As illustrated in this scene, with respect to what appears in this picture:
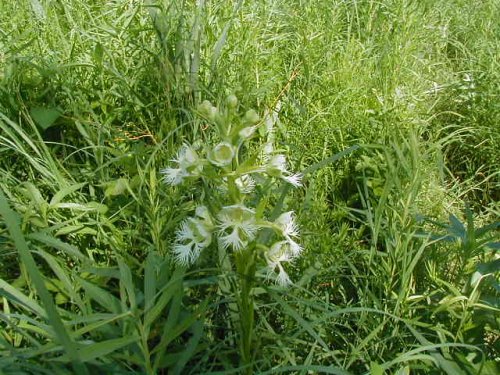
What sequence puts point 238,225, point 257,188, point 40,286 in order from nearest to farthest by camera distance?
point 40,286 → point 238,225 → point 257,188

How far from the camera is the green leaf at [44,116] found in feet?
7.54

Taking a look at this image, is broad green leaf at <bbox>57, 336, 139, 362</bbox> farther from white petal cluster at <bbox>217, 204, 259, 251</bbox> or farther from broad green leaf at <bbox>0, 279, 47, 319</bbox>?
white petal cluster at <bbox>217, 204, 259, 251</bbox>

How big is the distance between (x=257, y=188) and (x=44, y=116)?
920 millimetres

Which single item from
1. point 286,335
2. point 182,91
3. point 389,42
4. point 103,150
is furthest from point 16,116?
point 389,42

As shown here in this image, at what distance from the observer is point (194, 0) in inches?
116

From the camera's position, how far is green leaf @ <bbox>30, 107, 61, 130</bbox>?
90.4 inches

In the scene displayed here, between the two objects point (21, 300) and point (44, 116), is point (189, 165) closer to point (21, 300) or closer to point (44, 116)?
point (21, 300)

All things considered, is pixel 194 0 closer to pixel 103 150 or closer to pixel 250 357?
pixel 103 150

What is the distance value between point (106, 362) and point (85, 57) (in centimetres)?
156

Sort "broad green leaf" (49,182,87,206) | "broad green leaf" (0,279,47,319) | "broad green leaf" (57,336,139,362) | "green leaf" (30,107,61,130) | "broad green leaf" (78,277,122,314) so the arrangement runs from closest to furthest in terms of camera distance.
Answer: "broad green leaf" (57,336,139,362), "broad green leaf" (0,279,47,319), "broad green leaf" (78,277,122,314), "broad green leaf" (49,182,87,206), "green leaf" (30,107,61,130)

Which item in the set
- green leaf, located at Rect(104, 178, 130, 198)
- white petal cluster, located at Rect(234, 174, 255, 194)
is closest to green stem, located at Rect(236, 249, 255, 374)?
white petal cluster, located at Rect(234, 174, 255, 194)

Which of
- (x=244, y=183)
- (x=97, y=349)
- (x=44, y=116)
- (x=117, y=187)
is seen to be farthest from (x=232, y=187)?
(x=44, y=116)

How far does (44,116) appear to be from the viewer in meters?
2.32

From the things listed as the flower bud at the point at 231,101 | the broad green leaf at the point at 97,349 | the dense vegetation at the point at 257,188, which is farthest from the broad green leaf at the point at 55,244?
the flower bud at the point at 231,101
